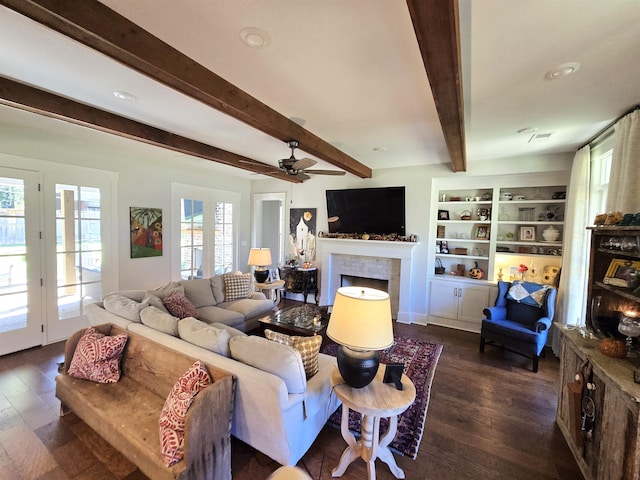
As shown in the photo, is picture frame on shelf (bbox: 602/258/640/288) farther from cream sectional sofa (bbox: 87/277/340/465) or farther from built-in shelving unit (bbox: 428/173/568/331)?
cream sectional sofa (bbox: 87/277/340/465)

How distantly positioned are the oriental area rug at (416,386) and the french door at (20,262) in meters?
3.72

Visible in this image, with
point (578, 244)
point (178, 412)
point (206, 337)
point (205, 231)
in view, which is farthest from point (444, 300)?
point (205, 231)

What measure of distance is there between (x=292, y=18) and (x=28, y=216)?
13.2ft

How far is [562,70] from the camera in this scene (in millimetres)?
1752

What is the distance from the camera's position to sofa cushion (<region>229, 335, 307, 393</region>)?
1.69 meters

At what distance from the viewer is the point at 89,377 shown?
6.91ft

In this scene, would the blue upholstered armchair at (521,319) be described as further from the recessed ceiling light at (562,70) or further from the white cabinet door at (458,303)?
the recessed ceiling light at (562,70)

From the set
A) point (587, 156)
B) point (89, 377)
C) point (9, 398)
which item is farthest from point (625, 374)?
point (9, 398)

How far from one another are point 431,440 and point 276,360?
144 centimetres

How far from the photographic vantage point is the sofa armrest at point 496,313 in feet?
11.6

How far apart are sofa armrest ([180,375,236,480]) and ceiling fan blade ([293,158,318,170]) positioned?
2061 mm

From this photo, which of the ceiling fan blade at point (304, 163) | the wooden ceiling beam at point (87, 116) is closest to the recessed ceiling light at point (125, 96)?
the wooden ceiling beam at point (87, 116)

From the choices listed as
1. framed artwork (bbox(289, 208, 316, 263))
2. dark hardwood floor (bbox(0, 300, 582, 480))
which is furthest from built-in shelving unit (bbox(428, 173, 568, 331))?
framed artwork (bbox(289, 208, 316, 263))

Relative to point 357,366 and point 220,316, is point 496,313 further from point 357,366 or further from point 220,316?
point 220,316
